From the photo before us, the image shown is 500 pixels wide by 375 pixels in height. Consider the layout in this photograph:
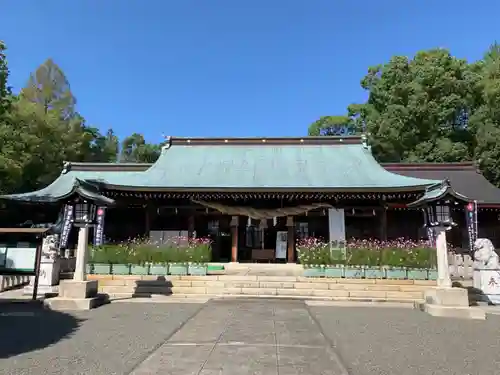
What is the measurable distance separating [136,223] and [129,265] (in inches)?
193

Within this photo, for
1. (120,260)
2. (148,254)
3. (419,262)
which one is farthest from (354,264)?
(120,260)

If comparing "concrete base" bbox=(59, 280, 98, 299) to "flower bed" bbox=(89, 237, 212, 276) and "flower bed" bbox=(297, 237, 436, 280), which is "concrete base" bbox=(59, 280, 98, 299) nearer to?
"flower bed" bbox=(89, 237, 212, 276)

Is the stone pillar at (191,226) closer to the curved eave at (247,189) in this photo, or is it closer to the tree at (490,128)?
the curved eave at (247,189)

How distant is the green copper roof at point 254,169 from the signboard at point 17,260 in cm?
444

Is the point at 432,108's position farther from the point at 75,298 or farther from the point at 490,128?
the point at 75,298

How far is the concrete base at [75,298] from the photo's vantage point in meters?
8.61

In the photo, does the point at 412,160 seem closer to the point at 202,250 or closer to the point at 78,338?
the point at 202,250

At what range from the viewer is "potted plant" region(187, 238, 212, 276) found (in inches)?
474

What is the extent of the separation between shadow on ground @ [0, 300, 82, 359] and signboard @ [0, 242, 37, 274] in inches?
36.3

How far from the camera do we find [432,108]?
26.9 metres

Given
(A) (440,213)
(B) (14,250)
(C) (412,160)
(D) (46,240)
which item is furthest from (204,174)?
(C) (412,160)

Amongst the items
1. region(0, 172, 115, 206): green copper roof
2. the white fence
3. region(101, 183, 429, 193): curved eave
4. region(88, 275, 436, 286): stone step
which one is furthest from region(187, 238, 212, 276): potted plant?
the white fence

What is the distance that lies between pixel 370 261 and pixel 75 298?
8651 mm

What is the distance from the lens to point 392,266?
11664 millimetres
